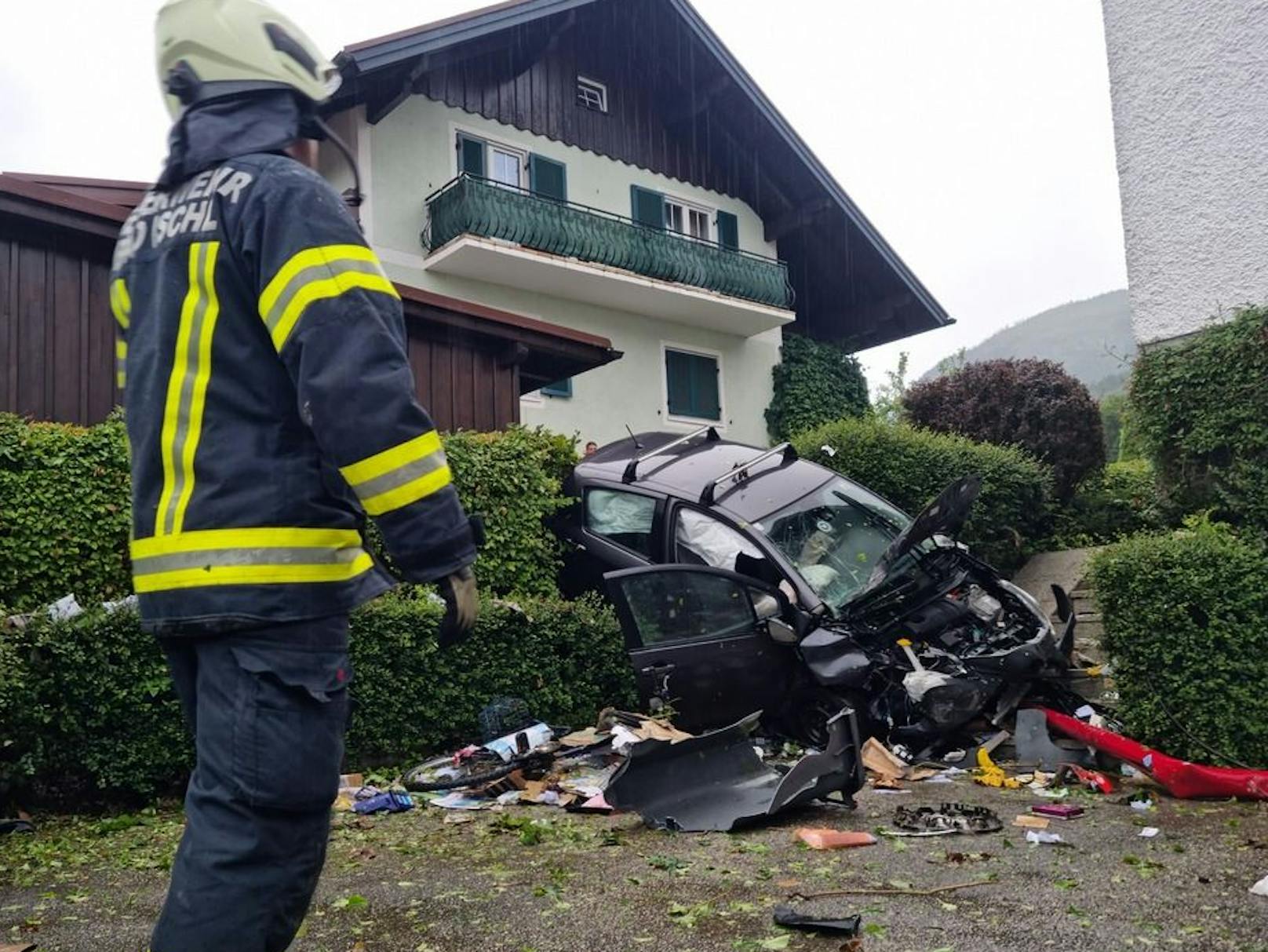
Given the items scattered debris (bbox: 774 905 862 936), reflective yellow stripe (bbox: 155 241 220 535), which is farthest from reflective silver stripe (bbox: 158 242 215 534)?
→ scattered debris (bbox: 774 905 862 936)

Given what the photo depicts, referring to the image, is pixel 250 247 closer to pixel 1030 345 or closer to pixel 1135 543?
pixel 1135 543

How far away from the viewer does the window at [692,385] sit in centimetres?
1952

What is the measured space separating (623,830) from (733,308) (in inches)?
594

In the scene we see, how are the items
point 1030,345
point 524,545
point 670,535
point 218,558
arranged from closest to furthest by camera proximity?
point 218,558
point 670,535
point 524,545
point 1030,345

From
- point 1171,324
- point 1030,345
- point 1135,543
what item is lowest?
point 1135,543

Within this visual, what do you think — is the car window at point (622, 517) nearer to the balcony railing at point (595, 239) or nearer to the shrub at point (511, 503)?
the shrub at point (511, 503)

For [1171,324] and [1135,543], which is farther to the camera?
[1171,324]

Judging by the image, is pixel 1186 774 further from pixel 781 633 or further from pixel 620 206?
pixel 620 206

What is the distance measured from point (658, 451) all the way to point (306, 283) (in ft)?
23.5

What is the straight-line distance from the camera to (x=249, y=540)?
207cm

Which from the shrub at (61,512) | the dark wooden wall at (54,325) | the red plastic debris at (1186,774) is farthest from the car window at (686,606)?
the dark wooden wall at (54,325)

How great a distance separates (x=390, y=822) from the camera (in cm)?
557

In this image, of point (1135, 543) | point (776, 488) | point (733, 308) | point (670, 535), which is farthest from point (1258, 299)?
point (733, 308)

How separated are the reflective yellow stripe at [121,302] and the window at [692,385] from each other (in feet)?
55.2
